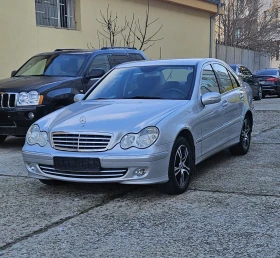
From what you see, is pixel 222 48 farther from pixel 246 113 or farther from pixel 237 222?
pixel 237 222

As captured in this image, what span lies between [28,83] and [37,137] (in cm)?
307

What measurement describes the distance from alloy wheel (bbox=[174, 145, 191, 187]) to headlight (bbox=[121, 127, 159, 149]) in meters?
0.41

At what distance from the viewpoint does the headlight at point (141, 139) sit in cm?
458

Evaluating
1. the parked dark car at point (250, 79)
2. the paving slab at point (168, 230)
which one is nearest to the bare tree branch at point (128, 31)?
the parked dark car at point (250, 79)

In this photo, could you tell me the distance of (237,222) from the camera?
4035 millimetres

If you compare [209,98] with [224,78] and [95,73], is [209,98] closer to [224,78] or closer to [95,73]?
[224,78]

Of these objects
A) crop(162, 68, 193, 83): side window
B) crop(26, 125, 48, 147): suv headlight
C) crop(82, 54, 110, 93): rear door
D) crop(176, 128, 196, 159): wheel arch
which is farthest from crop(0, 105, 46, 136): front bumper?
crop(176, 128, 196, 159): wheel arch

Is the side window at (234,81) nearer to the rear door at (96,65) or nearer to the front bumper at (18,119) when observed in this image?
the rear door at (96,65)

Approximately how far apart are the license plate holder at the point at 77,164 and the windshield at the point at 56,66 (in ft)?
Result: 12.7

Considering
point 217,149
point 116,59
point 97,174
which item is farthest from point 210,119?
point 116,59

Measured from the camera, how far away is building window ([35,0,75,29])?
525 inches

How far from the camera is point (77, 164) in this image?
184 inches

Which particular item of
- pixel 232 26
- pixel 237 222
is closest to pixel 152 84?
pixel 237 222

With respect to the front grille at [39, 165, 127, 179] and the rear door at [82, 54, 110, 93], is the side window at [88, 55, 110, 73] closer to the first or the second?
the rear door at [82, 54, 110, 93]
